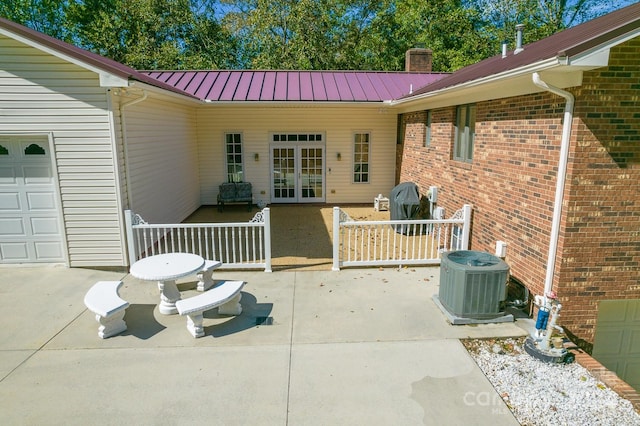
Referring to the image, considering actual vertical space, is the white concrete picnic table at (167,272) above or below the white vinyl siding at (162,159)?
below

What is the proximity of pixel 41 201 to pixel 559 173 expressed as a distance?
26.4ft

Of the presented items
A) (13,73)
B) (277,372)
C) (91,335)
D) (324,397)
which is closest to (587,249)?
(324,397)

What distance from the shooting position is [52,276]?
22.3ft

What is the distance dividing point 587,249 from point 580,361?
1.33 meters

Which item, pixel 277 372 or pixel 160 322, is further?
pixel 160 322

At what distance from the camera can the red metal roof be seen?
1170 centimetres

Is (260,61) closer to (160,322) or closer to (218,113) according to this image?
(218,113)

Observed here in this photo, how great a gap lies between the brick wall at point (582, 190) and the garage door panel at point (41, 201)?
7540mm

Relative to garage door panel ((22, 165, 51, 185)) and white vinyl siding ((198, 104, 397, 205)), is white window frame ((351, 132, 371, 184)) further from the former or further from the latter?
garage door panel ((22, 165, 51, 185))

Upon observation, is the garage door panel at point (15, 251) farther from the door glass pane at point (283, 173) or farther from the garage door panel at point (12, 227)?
the door glass pane at point (283, 173)

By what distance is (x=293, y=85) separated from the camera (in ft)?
42.2

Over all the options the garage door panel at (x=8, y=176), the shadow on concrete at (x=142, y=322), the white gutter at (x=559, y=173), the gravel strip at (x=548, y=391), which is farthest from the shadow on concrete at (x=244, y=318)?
the garage door panel at (x=8, y=176)

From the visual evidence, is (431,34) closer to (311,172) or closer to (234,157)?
(311,172)

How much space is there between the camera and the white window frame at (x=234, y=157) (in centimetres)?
1281
